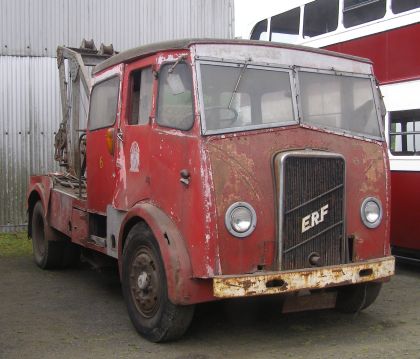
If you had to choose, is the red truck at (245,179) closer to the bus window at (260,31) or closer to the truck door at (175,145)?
the truck door at (175,145)

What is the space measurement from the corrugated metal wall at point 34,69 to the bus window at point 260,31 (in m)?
2.92

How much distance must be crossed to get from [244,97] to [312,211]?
3.81 feet

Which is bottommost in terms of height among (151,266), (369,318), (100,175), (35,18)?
(369,318)

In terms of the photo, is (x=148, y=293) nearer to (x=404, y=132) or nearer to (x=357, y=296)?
(x=357, y=296)

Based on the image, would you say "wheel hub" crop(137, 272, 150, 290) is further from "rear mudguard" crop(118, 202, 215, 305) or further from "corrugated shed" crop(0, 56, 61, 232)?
"corrugated shed" crop(0, 56, 61, 232)

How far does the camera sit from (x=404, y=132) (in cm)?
841

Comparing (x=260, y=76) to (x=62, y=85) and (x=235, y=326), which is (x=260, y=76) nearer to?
(x=235, y=326)

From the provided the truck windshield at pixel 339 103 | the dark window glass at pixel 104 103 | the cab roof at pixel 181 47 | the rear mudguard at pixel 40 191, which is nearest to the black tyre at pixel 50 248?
the rear mudguard at pixel 40 191

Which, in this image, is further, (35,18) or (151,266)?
(35,18)

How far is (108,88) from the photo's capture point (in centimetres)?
653

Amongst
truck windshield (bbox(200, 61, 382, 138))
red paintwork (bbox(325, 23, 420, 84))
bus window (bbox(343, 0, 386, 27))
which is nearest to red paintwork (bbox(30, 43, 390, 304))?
truck windshield (bbox(200, 61, 382, 138))

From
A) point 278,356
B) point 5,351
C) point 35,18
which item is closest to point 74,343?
point 5,351

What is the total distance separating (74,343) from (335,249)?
2497 mm

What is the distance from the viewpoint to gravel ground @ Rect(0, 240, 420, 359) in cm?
511
